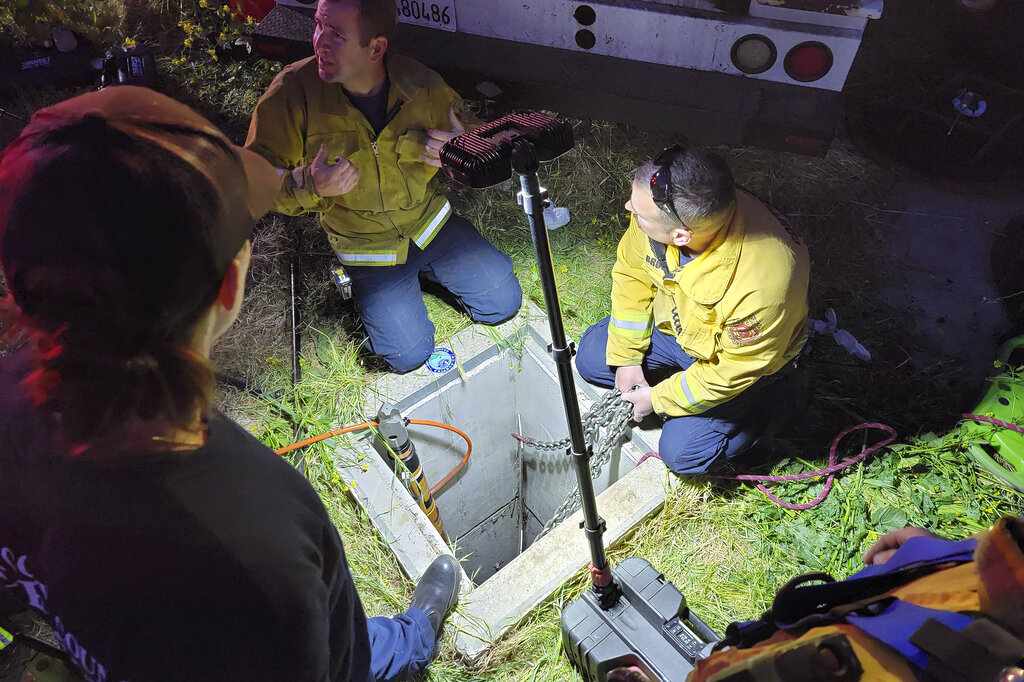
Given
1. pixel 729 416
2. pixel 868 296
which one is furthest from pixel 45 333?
pixel 868 296

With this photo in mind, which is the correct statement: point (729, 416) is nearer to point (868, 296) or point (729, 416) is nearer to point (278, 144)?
point (868, 296)

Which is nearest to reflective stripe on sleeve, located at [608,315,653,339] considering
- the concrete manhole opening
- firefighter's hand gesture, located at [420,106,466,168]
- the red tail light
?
the concrete manhole opening

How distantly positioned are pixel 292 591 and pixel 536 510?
2650mm

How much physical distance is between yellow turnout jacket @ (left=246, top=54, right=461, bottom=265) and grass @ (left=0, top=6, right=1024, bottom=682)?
446mm

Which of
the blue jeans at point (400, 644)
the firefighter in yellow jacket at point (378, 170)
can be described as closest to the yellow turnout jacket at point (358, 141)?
the firefighter in yellow jacket at point (378, 170)

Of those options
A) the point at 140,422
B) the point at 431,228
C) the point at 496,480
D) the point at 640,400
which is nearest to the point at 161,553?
the point at 140,422

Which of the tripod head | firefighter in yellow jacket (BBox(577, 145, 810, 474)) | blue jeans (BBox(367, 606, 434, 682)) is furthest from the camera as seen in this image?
firefighter in yellow jacket (BBox(577, 145, 810, 474))

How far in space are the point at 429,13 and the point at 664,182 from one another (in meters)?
1.53

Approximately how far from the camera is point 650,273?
247 cm

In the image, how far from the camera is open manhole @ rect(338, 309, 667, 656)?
7.70 feet

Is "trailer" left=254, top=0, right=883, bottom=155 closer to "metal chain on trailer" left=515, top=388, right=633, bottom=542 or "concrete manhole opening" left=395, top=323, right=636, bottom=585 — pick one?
"concrete manhole opening" left=395, top=323, right=636, bottom=585

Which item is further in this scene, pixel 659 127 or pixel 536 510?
pixel 536 510

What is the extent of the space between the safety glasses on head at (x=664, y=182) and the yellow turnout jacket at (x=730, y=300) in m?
0.23

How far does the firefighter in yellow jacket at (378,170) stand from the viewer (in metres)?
2.23
